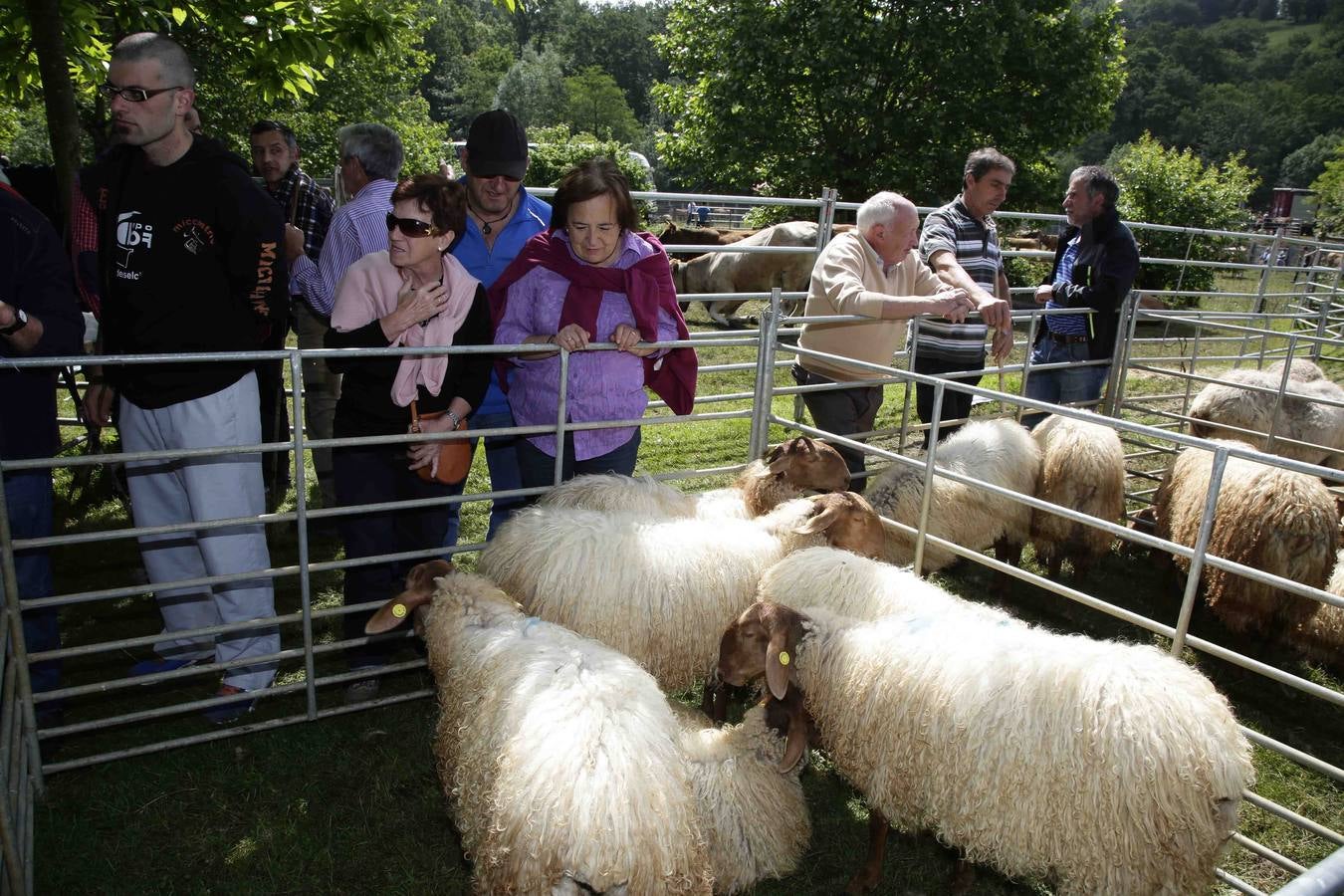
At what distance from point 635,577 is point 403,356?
1283 millimetres

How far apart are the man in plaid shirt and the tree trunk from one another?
0.90 meters

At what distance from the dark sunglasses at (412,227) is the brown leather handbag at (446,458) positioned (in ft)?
2.19

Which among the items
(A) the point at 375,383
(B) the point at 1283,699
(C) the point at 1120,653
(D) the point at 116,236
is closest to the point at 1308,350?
(B) the point at 1283,699

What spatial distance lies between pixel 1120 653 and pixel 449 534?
2.91 metres

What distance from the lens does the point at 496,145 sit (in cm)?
393

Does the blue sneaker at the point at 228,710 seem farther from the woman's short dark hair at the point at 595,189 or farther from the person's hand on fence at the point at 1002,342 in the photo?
the person's hand on fence at the point at 1002,342

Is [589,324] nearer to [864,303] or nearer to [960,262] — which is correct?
[864,303]

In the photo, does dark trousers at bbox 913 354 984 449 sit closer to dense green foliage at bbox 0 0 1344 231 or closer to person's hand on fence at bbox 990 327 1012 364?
person's hand on fence at bbox 990 327 1012 364

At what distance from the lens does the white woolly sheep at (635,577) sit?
3.28 m

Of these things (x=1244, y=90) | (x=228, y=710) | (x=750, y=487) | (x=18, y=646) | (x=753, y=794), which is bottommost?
(x=228, y=710)

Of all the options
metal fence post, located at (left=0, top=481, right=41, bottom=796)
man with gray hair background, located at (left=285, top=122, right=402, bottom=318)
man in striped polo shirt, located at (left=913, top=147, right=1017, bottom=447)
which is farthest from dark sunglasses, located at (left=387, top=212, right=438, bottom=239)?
man in striped polo shirt, located at (left=913, top=147, right=1017, bottom=447)

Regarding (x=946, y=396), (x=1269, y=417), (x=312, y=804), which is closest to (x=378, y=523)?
(x=312, y=804)

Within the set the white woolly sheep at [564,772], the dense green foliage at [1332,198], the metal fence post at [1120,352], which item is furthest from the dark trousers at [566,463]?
the dense green foliage at [1332,198]

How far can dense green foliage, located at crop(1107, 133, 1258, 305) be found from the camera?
16.6m
